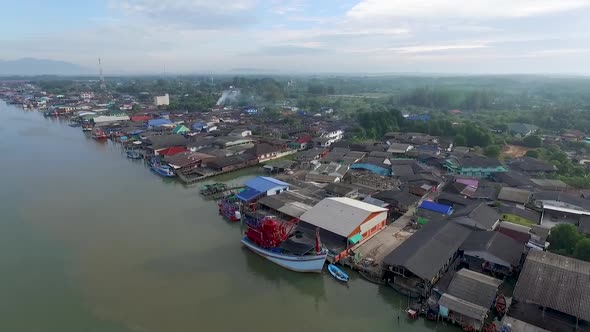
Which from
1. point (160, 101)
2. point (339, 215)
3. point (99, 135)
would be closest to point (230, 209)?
point (339, 215)

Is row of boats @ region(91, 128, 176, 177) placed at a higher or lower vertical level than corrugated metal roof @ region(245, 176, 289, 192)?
lower

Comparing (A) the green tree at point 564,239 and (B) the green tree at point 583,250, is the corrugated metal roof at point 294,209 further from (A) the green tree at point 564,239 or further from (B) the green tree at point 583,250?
(B) the green tree at point 583,250

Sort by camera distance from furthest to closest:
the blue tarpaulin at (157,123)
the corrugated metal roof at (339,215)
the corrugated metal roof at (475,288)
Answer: the blue tarpaulin at (157,123)
the corrugated metal roof at (339,215)
the corrugated metal roof at (475,288)

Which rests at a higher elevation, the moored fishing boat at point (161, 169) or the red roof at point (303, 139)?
the red roof at point (303, 139)

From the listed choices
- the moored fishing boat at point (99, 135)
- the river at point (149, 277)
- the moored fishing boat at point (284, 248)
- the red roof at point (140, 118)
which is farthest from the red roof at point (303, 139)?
the red roof at point (140, 118)

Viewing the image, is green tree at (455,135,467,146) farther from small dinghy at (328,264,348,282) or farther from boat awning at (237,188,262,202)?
small dinghy at (328,264,348,282)

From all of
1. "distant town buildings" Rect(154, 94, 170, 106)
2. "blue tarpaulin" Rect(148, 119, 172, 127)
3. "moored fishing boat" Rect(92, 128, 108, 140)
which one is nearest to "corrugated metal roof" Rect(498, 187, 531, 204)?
"blue tarpaulin" Rect(148, 119, 172, 127)

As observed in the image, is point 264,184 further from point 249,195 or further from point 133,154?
point 133,154

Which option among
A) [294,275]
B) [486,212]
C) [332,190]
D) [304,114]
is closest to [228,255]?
[294,275]
